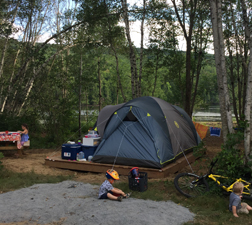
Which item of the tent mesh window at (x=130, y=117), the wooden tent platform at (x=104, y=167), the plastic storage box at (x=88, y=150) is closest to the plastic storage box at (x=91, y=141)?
the plastic storage box at (x=88, y=150)

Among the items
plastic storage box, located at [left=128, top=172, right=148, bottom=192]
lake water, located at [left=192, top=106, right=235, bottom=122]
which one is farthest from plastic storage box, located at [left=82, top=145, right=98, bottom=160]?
lake water, located at [left=192, top=106, right=235, bottom=122]

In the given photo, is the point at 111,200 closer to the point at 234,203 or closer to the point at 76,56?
the point at 234,203

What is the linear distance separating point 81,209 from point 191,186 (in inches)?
87.9

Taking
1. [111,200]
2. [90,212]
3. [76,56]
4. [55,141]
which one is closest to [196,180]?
[111,200]

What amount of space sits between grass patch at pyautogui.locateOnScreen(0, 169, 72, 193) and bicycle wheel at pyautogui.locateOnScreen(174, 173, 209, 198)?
2.90 m

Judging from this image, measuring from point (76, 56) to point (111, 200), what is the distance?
52.7ft

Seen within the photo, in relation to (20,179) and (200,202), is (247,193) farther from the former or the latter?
(20,179)

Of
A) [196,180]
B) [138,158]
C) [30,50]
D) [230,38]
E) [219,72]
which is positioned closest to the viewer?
[196,180]

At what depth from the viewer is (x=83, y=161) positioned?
7375mm

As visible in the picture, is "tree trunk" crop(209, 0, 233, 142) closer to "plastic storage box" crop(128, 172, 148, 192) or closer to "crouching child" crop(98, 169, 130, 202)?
"plastic storage box" crop(128, 172, 148, 192)

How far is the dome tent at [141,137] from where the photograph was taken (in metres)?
6.83

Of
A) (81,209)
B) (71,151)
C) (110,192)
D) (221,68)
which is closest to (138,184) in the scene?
(110,192)

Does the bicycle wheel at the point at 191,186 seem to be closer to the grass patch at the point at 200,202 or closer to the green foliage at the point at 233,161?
the grass patch at the point at 200,202

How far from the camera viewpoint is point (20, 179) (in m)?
6.14
